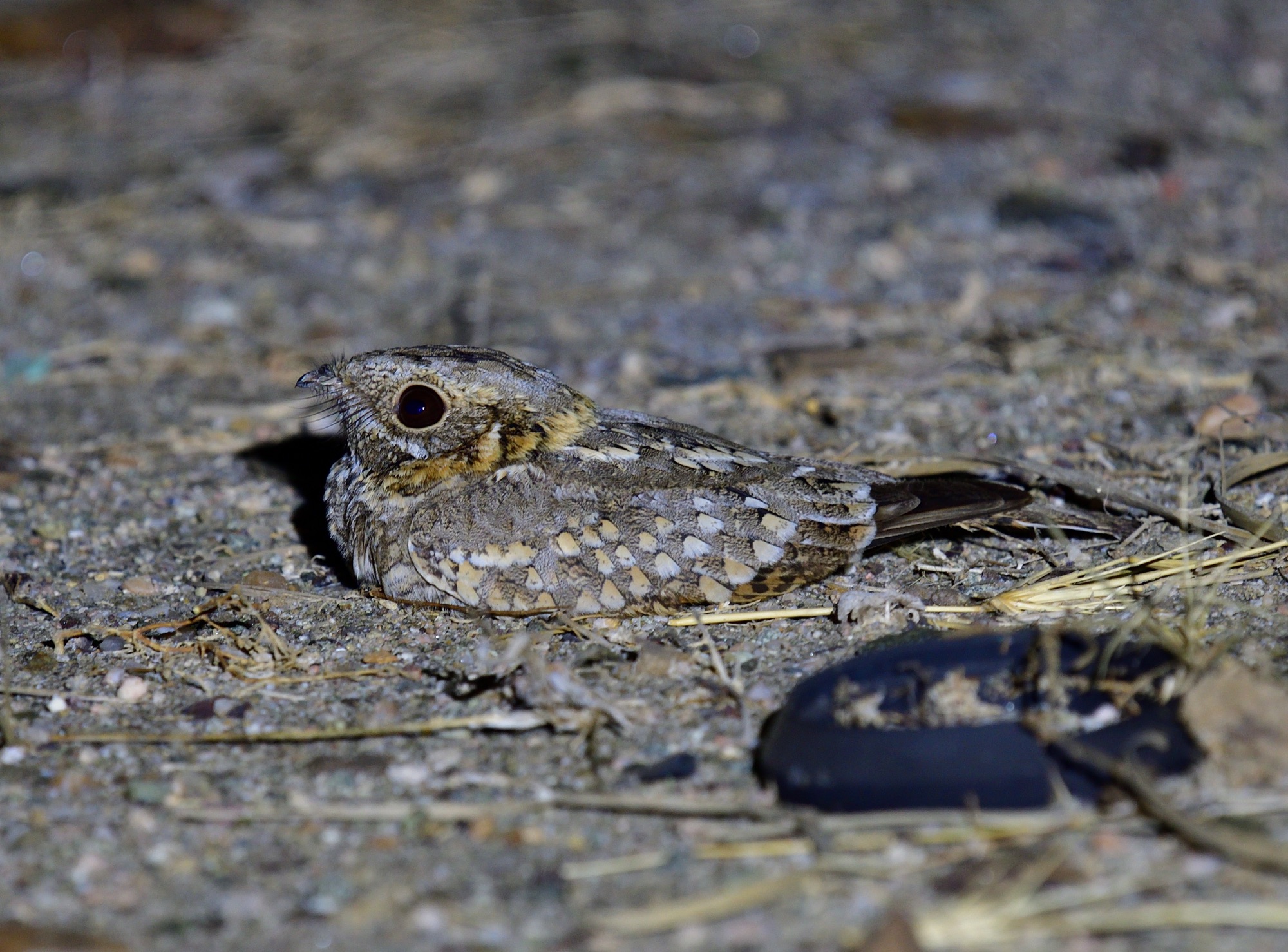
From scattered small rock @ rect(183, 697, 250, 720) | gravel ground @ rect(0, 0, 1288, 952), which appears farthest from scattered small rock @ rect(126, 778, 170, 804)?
scattered small rock @ rect(183, 697, 250, 720)

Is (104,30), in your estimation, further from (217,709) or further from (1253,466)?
(1253,466)

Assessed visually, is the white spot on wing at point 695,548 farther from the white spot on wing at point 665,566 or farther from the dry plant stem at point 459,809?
the dry plant stem at point 459,809

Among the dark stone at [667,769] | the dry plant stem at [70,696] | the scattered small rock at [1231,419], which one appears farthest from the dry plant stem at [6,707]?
the scattered small rock at [1231,419]

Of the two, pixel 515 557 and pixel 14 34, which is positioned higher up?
pixel 14 34

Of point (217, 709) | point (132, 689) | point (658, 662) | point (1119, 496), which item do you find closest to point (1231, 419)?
point (1119, 496)

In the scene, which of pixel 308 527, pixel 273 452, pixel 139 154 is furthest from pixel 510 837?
pixel 139 154

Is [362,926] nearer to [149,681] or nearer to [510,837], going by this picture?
[510,837]
